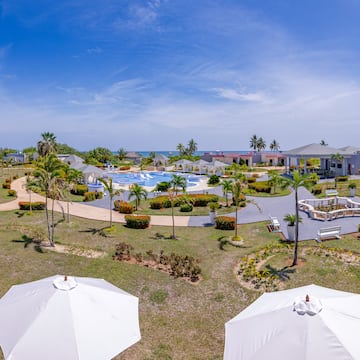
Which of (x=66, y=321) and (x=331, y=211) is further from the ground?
(x=66, y=321)

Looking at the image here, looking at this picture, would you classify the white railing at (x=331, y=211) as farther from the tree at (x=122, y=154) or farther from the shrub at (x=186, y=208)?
the tree at (x=122, y=154)

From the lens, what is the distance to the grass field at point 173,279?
916 cm

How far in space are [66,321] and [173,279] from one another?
763 cm

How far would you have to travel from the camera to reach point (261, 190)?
35.4 m

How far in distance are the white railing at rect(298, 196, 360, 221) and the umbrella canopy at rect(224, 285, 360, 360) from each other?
56.0 ft

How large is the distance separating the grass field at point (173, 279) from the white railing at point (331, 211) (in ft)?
14.5

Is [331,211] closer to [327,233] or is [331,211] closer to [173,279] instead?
[327,233]

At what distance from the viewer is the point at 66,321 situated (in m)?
5.90

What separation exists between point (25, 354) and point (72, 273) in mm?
8235

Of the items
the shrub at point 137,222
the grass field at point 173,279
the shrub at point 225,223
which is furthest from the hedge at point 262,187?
the shrub at point 137,222

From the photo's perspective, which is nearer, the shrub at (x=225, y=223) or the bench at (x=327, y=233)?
the bench at (x=327, y=233)

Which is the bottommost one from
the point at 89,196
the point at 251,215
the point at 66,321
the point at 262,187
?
the point at 251,215

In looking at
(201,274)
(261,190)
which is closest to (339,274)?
(201,274)

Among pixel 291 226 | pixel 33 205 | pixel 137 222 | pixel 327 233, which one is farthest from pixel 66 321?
pixel 33 205
